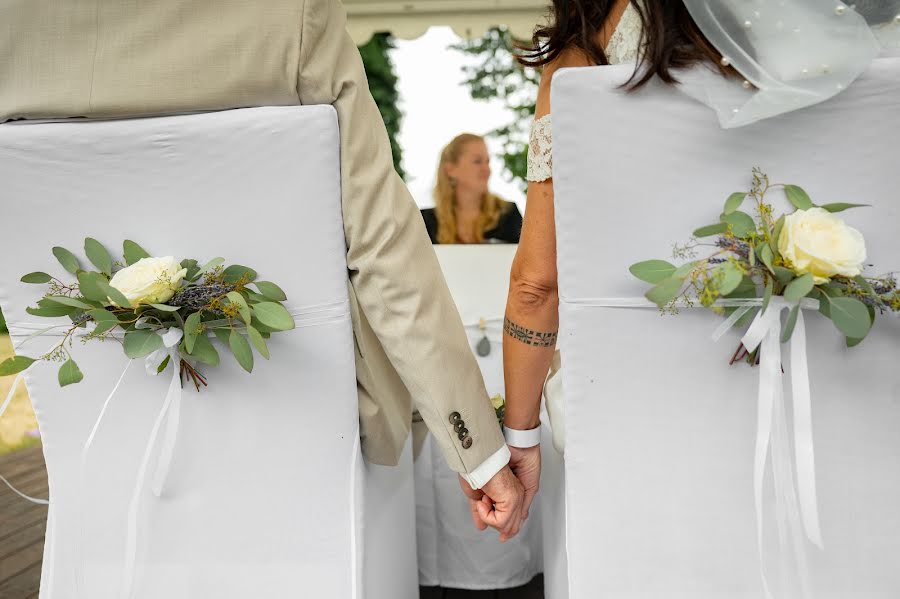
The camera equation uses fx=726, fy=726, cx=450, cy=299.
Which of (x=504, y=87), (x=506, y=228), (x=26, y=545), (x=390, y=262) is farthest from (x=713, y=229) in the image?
(x=504, y=87)

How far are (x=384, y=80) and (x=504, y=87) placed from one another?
1927mm

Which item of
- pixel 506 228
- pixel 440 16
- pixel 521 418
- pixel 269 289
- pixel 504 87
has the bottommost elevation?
pixel 521 418

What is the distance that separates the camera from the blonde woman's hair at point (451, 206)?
3.65 m

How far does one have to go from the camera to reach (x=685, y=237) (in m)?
0.94

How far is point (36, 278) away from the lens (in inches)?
41.7

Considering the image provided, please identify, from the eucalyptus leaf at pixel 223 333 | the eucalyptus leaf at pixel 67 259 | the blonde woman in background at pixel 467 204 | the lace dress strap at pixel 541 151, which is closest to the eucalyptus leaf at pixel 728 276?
the lace dress strap at pixel 541 151

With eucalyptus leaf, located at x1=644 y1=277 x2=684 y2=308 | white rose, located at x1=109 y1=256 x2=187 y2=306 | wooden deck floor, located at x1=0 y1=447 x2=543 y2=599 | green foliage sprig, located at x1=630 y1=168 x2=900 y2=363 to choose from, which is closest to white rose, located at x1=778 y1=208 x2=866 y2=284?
green foliage sprig, located at x1=630 y1=168 x2=900 y2=363

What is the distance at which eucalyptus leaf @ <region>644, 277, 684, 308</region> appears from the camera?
89 cm

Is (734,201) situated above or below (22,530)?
above

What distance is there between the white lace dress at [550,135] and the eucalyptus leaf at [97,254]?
2.10 ft

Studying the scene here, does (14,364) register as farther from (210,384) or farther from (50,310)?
(210,384)

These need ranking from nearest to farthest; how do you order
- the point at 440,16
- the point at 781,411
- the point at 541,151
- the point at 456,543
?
the point at 781,411 → the point at 541,151 → the point at 456,543 → the point at 440,16

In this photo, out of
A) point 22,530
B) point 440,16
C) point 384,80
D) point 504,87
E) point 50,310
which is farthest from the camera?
point 504,87

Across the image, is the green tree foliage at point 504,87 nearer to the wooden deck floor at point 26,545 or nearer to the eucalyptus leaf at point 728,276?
the wooden deck floor at point 26,545
